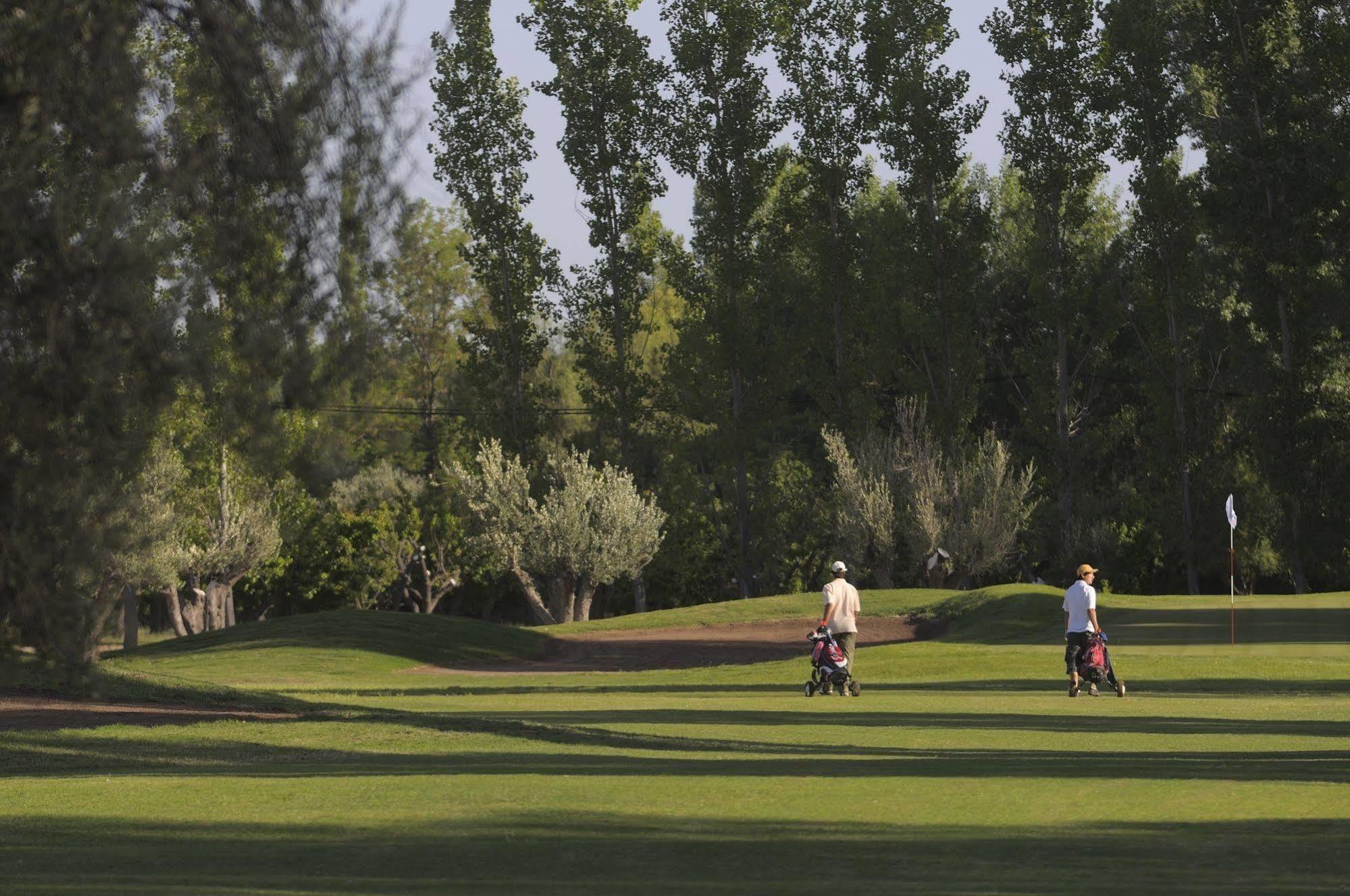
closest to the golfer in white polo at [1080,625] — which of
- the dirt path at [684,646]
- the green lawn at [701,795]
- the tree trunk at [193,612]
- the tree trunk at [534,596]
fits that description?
the green lawn at [701,795]

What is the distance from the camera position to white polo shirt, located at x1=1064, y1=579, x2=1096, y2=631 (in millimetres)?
24016

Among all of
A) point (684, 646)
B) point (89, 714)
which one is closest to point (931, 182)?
point (684, 646)

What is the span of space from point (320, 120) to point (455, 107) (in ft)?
174

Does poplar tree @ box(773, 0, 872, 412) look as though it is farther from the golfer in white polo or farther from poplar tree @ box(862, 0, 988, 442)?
the golfer in white polo

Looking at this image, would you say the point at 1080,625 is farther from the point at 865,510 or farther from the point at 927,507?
the point at 865,510

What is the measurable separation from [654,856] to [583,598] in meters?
45.6

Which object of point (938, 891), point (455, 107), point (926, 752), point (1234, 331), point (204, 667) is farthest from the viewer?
point (455, 107)

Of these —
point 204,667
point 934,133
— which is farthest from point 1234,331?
point 204,667

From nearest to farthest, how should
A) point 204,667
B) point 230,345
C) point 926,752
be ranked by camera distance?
point 230,345, point 926,752, point 204,667

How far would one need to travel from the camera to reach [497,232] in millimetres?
62562

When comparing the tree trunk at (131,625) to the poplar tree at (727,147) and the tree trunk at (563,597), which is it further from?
the poplar tree at (727,147)

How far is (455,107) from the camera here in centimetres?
6194

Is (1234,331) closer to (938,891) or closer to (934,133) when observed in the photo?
(934,133)

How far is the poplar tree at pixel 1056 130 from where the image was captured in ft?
199
